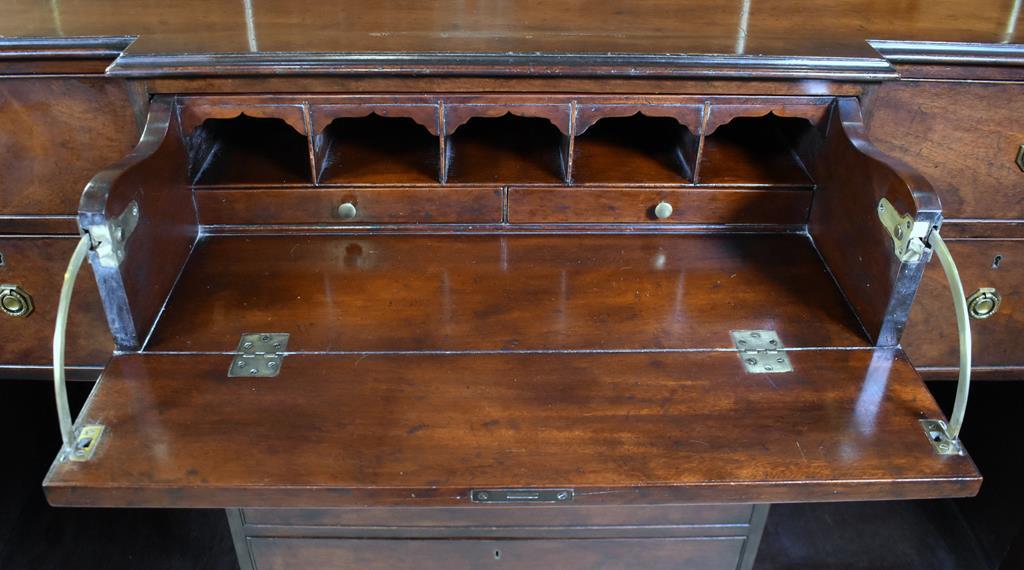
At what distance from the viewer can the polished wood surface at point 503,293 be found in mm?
1439

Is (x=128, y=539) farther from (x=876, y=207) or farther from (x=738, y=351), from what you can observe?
(x=876, y=207)

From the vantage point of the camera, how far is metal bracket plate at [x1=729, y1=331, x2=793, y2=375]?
138 centimetres

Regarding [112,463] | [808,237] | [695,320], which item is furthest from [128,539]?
[808,237]

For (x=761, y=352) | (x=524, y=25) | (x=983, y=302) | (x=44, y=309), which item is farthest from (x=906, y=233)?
(x=44, y=309)

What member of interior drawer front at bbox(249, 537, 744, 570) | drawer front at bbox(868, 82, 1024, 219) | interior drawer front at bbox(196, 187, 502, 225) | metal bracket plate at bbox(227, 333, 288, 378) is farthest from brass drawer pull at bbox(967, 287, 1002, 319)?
metal bracket plate at bbox(227, 333, 288, 378)

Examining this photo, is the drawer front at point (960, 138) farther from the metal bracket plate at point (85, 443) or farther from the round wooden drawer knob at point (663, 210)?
the metal bracket plate at point (85, 443)

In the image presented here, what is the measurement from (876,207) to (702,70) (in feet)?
1.17

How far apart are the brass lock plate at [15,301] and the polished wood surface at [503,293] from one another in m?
0.43

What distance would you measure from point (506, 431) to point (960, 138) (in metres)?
1.02

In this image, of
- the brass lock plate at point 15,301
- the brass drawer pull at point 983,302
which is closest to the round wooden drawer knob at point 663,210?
the brass drawer pull at point 983,302

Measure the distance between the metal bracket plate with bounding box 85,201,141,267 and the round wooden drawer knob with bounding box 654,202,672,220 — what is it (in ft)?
2.93

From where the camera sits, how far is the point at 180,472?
1.19 m

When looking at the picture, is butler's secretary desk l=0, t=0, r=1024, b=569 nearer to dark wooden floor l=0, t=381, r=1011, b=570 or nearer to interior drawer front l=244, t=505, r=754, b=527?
interior drawer front l=244, t=505, r=754, b=527

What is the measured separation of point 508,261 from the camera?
1623 millimetres
